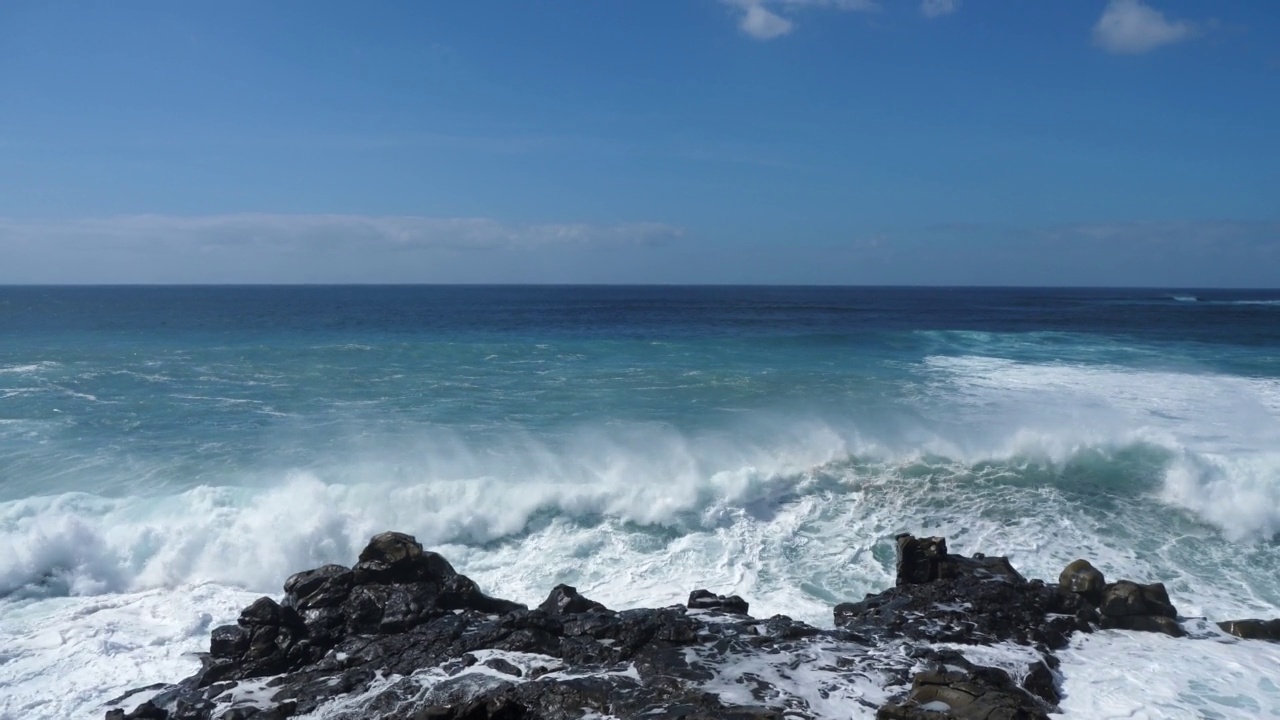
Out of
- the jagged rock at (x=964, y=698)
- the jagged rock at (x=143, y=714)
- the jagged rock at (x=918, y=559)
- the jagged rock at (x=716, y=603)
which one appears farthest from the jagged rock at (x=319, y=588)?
the jagged rock at (x=918, y=559)

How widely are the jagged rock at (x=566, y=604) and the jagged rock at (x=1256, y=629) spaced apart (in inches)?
376

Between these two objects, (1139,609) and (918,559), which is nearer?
(1139,609)

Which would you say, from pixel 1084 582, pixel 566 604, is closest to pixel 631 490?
pixel 566 604

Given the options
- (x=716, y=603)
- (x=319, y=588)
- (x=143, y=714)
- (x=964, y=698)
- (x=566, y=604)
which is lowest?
(x=143, y=714)

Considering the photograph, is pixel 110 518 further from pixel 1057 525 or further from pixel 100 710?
pixel 1057 525

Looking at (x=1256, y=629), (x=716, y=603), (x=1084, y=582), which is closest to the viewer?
(x=1256, y=629)

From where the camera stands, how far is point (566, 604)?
474 inches

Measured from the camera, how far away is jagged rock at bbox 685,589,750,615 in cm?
1228

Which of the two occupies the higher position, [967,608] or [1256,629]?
[967,608]

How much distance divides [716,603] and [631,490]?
18.1 feet

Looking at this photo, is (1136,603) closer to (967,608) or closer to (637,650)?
(967,608)

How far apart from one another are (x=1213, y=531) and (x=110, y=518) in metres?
22.7

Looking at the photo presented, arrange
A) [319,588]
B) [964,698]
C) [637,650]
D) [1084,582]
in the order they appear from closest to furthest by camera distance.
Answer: [964,698] < [637,650] < [319,588] < [1084,582]

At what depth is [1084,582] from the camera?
495 inches
